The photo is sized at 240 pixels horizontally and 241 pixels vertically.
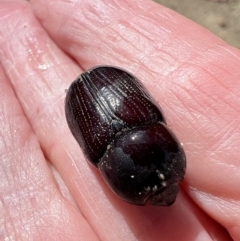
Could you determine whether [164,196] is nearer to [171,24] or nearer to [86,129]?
[86,129]

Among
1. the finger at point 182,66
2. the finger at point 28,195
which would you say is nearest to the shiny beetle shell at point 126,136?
the finger at point 182,66

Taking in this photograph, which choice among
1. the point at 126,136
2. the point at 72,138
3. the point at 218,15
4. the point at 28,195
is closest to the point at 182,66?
the point at 126,136

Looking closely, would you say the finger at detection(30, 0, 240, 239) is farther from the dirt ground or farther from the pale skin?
the dirt ground

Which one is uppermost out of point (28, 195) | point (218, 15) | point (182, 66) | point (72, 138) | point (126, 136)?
point (218, 15)

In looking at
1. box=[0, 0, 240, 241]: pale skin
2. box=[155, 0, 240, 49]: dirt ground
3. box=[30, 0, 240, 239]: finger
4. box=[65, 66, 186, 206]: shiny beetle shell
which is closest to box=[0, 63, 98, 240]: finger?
box=[0, 0, 240, 241]: pale skin

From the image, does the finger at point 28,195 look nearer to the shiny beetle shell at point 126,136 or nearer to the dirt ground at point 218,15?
the shiny beetle shell at point 126,136

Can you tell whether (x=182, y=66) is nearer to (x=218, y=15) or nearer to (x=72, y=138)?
(x=72, y=138)
